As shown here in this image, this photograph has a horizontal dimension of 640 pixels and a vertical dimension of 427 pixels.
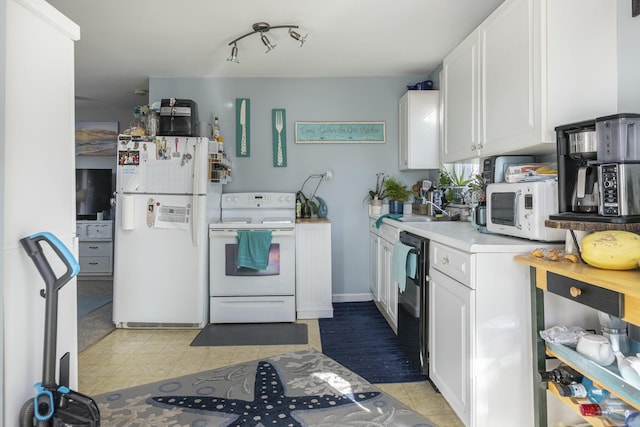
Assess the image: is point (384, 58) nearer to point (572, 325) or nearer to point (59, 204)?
point (572, 325)

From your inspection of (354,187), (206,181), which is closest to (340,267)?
(354,187)

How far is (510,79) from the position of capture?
201cm

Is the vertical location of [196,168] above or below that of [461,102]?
below

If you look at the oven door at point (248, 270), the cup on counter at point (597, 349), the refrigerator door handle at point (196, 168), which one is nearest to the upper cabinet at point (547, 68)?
the cup on counter at point (597, 349)

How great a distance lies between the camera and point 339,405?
2008 millimetres

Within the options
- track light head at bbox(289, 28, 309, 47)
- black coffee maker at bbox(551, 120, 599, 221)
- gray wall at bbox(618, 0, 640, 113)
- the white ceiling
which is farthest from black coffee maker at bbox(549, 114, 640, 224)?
track light head at bbox(289, 28, 309, 47)

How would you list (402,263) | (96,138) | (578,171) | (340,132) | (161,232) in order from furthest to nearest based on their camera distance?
(96,138), (340,132), (161,232), (402,263), (578,171)

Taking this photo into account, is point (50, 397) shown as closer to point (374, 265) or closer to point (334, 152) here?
point (374, 265)

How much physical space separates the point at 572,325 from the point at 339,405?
1203 mm

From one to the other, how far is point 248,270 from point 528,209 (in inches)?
91.2

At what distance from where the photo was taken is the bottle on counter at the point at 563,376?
1440 millimetres

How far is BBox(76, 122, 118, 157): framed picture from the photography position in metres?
5.50

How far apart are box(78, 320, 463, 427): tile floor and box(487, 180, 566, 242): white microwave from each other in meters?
1.01

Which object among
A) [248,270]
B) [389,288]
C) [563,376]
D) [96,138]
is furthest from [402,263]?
[96,138]
